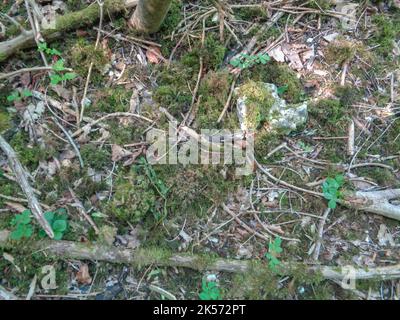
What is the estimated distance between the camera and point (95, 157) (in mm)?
2857

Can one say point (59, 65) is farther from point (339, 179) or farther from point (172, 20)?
point (339, 179)

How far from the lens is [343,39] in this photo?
342 cm

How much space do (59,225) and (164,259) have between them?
2.65 ft

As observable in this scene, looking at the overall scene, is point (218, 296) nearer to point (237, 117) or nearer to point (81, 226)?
point (81, 226)

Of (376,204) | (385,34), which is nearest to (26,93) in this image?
(376,204)

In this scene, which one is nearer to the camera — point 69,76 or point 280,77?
point 69,76

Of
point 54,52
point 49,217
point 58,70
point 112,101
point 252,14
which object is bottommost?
point 49,217

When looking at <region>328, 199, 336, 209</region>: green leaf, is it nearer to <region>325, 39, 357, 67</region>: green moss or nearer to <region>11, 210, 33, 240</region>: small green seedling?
<region>325, 39, 357, 67</region>: green moss

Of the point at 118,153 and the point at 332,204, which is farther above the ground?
the point at 118,153

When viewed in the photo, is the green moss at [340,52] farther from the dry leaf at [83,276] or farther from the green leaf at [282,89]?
the dry leaf at [83,276]

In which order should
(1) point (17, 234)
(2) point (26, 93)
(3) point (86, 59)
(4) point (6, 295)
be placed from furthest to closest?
1. (3) point (86, 59)
2. (2) point (26, 93)
3. (1) point (17, 234)
4. (4) point (6, 295)

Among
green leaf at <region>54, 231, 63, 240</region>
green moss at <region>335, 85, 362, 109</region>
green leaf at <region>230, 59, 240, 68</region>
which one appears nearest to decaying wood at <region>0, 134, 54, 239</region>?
green leaf at <region>54, 231, 63, 240</region>

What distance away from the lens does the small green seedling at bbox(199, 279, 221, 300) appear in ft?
8.47
